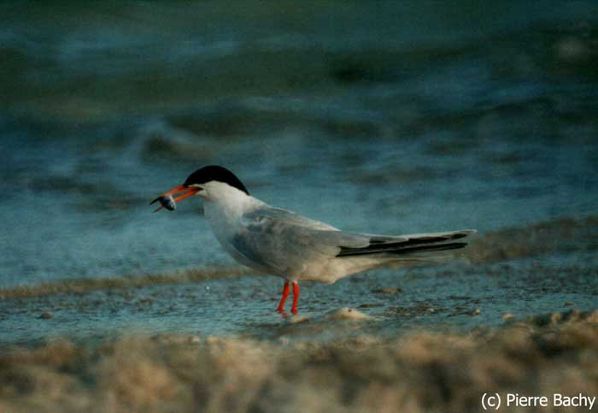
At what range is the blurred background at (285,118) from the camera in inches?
249

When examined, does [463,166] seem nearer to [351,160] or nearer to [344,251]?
[351,160]

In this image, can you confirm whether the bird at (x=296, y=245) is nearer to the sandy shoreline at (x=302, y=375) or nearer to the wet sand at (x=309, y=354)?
the wet sand at (x=309, y=354)

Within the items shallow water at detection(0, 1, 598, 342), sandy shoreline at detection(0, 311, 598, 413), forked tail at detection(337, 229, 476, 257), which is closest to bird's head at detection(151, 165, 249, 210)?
shallow water at detection(0, 1, 598, 342)

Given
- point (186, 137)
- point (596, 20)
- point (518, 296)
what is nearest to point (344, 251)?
point (518, 296)

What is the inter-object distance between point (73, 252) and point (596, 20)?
733cm

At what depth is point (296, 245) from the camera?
15.1 feet

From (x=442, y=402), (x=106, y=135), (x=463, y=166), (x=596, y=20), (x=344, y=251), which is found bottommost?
(x=442, y=402)

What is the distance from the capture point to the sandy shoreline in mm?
2518

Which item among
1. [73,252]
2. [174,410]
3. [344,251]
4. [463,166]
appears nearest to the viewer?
[174,410]

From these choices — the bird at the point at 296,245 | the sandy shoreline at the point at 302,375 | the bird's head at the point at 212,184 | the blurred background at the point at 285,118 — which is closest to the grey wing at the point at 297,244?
the bird at the point at 296,245

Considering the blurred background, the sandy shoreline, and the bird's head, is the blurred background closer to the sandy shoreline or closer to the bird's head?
the bird's head

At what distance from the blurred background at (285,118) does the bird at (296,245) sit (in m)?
0.86

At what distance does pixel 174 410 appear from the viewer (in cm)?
249

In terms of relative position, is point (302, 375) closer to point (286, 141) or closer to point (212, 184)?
point (212, 184)
